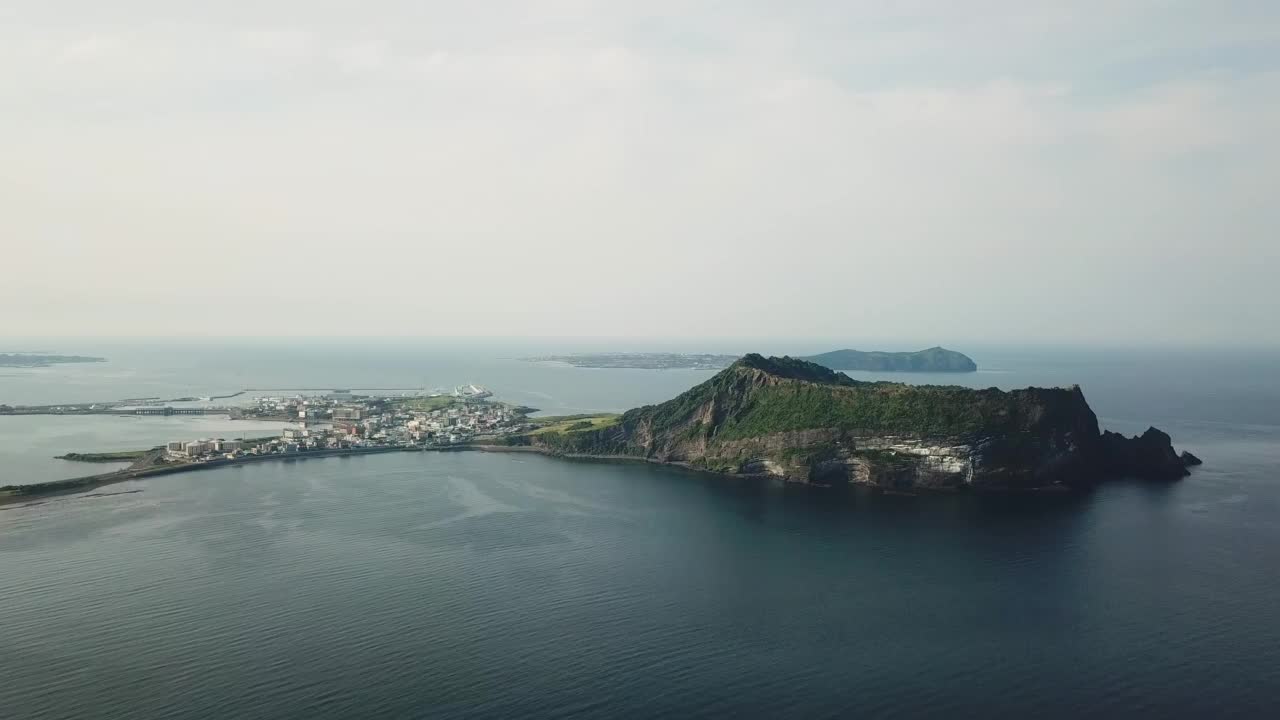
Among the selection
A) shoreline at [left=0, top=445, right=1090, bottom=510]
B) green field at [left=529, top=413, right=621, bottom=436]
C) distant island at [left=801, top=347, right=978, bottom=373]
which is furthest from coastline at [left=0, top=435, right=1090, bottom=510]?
distant island at [left=801, top=347, right=978, bottom=373]

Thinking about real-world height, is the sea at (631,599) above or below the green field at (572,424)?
below

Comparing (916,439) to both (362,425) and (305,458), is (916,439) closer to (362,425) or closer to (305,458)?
(305,458)

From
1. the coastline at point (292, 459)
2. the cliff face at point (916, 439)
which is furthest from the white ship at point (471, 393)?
the cliff face at point (916, 439)

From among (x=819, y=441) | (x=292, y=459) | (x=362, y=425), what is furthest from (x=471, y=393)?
(x=819, y=441)

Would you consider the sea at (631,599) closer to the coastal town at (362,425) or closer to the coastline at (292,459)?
the coastline at (292,459)

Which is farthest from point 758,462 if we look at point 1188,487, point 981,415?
point 1188,487

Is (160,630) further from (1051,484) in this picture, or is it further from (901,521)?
(1051,484)
